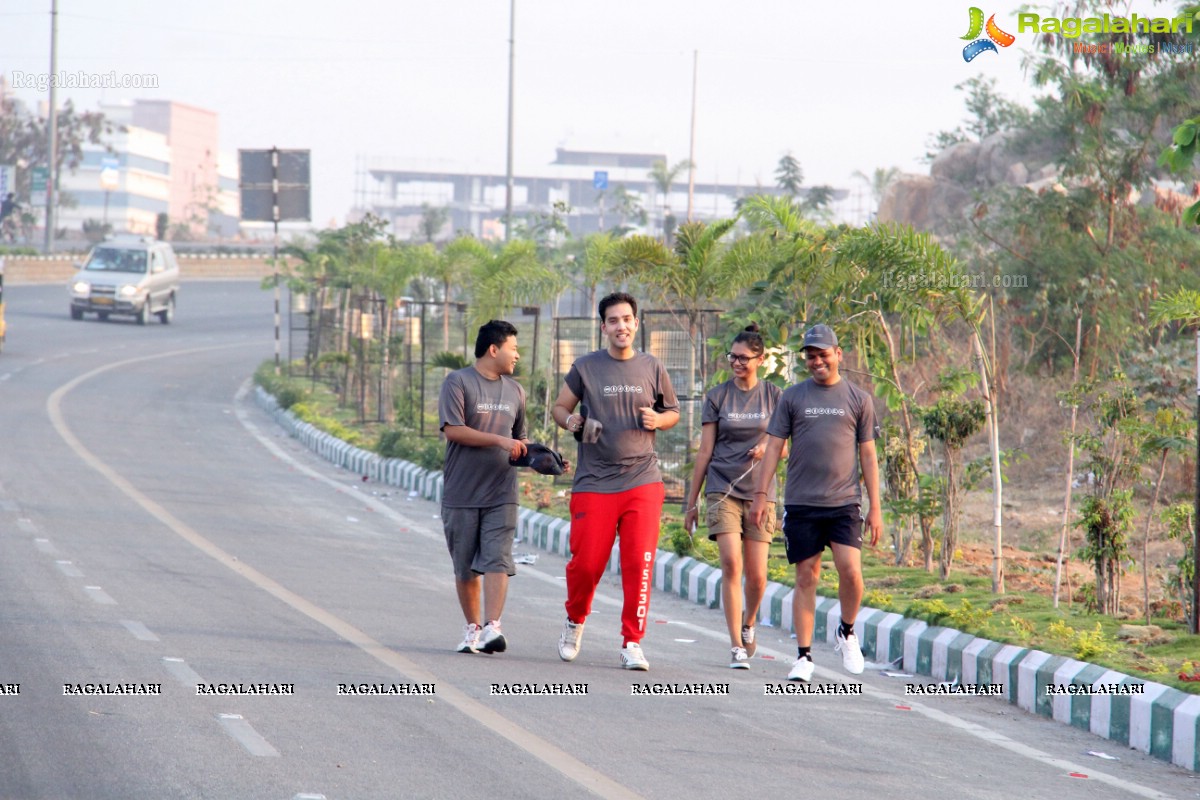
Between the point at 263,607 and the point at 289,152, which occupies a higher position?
the point at 289,152

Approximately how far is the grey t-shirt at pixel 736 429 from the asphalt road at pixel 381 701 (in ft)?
3.47

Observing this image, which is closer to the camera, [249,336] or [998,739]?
[998,739]

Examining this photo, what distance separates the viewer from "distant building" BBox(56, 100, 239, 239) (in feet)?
505

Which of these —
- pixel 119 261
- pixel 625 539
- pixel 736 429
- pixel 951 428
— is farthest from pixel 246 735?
pixel 119 261

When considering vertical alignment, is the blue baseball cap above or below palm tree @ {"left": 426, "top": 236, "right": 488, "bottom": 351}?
below

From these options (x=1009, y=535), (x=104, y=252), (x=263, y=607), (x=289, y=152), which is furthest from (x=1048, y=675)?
(x=104, y=252)

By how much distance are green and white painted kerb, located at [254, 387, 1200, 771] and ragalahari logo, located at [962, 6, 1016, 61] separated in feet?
29.7

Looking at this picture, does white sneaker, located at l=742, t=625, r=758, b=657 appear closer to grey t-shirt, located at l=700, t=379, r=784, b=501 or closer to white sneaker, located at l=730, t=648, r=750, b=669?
white sneaker, located at l=730, t=648, r=750, b=669

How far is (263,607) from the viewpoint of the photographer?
9.44m

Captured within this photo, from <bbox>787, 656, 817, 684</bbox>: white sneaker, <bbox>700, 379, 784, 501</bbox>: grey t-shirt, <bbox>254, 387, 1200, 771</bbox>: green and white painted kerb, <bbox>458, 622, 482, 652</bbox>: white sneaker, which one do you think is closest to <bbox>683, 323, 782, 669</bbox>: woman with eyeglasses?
<bbox>700, 379, 784, 501</bbox>: grey t-shirt

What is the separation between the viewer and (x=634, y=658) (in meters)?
7.93

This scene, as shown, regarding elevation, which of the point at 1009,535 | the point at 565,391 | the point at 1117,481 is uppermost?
the point at 565,391

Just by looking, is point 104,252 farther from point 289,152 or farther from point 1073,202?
point 1073,202

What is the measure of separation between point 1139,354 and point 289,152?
19.1 metres
